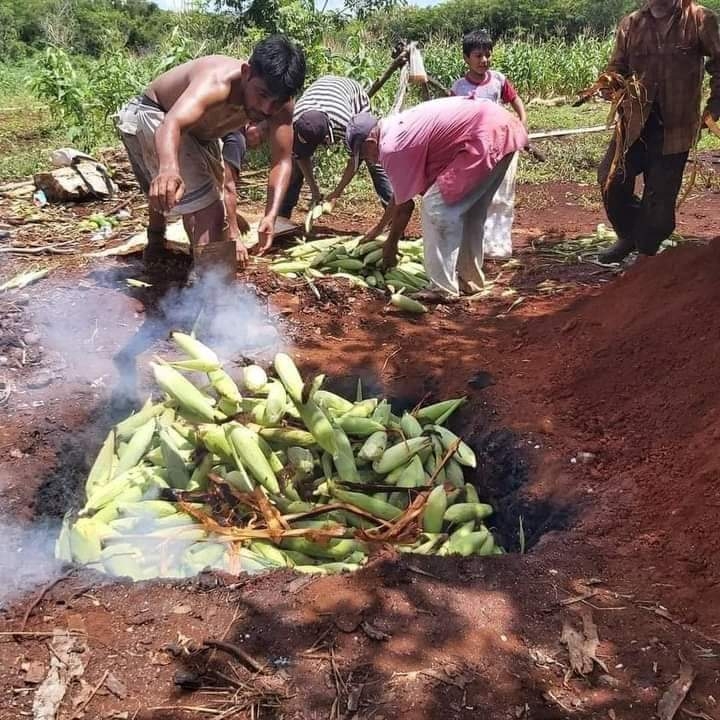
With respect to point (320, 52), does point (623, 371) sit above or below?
below

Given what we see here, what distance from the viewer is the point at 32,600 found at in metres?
2.64

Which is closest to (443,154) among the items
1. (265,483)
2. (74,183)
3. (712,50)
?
(712,50)

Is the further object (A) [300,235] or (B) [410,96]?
(B) [410,96]

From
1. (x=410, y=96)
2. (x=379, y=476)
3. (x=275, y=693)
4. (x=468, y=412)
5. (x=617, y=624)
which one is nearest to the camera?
(x=275, y=693)

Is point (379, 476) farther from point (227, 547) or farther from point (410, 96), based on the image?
point (410, 96)

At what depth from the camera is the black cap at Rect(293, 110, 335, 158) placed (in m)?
6.11

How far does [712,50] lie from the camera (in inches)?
202

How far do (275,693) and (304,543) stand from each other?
103 cm

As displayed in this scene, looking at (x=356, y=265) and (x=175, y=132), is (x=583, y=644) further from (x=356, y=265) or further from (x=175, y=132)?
(x=356, y=265)

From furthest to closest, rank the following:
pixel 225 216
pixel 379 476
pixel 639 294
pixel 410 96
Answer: pixel 410 96
pixel 225 216
pixel 639 294
pixel 379 476

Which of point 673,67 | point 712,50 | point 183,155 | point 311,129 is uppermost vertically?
point 712,50

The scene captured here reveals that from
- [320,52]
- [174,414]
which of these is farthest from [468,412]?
[320,52]

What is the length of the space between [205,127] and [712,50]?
3.44m

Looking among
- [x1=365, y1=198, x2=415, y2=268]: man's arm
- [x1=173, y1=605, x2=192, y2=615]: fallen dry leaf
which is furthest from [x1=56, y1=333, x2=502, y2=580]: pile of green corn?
[x1=365, y1=198, x2=415, y2=268]: man's arm
